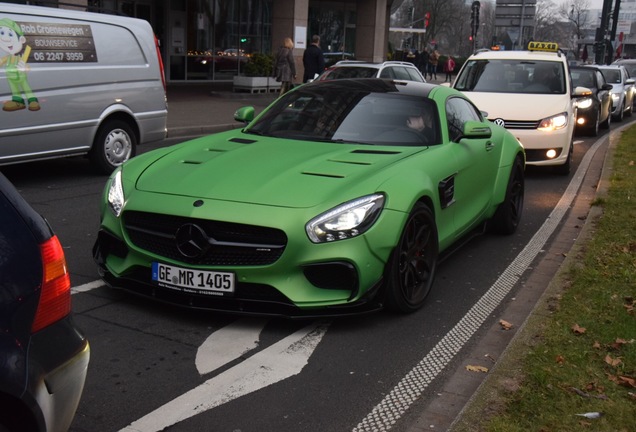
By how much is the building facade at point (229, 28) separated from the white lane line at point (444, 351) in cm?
2216

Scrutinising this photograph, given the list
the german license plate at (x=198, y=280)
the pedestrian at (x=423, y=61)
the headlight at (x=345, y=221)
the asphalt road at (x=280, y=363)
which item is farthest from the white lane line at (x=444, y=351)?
the pedestrian at (x=423, y=61)

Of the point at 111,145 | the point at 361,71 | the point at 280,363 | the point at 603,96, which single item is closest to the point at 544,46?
the point at 603,96

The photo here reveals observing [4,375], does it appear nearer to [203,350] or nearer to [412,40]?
[203,350]

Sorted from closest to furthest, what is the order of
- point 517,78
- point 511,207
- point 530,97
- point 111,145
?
point 511,207
point 111,145
point 530,97
point 517,78

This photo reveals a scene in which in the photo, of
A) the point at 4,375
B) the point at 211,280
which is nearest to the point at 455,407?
the point at 211,280

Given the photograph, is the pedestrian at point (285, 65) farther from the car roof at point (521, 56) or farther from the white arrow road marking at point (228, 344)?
the white arrow road marking at point (228, 344)

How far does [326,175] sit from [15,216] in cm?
289

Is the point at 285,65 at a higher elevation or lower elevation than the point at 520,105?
lower

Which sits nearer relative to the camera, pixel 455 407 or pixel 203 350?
pixel 455 407

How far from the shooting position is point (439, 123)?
21.7ft

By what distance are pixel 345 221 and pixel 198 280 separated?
3.09ft

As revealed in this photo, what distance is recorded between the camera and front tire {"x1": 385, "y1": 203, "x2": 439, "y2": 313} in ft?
17.2

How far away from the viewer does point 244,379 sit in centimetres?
439

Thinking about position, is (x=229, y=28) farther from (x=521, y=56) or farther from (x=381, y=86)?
(x=381, y=86)
